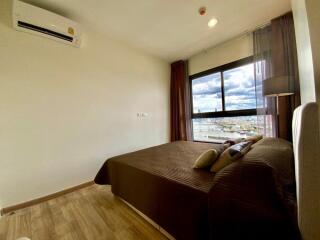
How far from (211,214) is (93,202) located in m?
1.62

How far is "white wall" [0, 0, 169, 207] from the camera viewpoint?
1.83 metres

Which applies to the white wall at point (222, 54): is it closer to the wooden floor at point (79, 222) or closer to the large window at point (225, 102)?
the large window at point (225, 102)

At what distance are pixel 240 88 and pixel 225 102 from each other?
0.42 metres

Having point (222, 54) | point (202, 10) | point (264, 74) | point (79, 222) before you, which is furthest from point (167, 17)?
point (79, 222)

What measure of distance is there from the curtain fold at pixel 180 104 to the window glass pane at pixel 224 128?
27cm

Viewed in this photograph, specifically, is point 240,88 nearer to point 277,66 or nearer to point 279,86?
point 277,66

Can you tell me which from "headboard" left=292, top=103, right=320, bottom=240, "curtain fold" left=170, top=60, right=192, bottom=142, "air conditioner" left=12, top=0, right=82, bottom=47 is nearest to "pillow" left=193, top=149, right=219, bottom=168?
"headboard" left=292, top=103, right=320, bottom=240

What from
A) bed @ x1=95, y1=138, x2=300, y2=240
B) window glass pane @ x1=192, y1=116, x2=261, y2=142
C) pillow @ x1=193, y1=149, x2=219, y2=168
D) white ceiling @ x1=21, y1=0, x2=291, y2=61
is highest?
white ceiling @ x1=21, y1=0, x2=291, y2=61

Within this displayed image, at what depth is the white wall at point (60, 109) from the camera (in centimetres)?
183

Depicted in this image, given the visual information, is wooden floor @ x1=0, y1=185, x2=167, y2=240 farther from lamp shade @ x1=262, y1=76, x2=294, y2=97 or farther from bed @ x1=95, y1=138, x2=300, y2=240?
lamp shade @ x1=262, y1=76, x2=294, y2=97

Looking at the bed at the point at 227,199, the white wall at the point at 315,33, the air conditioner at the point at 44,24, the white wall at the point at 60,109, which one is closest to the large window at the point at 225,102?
the white wall at the point at 60,109

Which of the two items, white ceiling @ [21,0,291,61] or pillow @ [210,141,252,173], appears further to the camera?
white ceiling @ [21,0,291,61]

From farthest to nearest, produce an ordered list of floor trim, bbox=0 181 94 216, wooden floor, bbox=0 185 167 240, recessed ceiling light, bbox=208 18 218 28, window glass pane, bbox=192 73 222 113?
window glass pane, bbox=192 73 222 113, recessed ceiling light, bbox=208 18 218 28, floor trim, bbox=0 181 94 216, wooden floor, bbox=0 185 167 240

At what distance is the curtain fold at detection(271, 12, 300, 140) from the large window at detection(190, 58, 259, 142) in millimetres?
456
